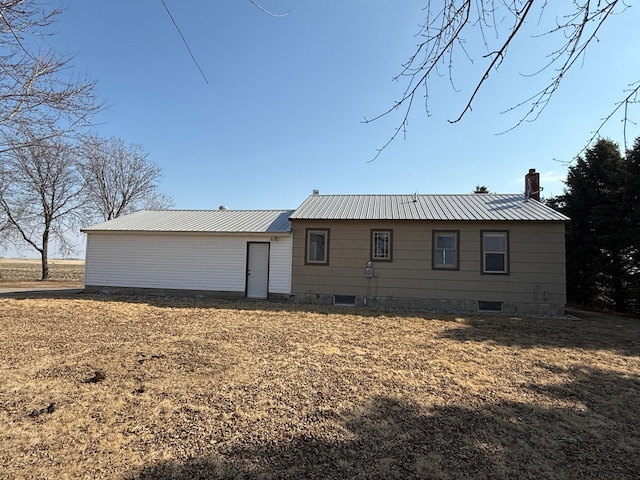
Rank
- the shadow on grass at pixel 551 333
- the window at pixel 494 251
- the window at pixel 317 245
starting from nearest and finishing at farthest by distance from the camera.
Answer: the shadow on grass at pixel 551 333 → the window at pixel 494 251 → the window at pixel 317 245

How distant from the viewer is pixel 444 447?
2.75 meters

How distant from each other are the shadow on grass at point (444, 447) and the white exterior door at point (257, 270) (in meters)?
8.33

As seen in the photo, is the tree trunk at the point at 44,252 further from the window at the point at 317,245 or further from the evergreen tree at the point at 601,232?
the evergreen tree at the point at 601,232

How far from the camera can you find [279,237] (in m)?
11.4

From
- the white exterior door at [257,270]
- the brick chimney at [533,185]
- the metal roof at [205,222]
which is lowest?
the white exterior door at [257,270]

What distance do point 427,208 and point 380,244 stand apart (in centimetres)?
214

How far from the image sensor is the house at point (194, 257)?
11.4 m

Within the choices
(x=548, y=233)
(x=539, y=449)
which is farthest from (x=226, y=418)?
(x=548, y=233)

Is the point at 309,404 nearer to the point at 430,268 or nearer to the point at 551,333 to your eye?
the point at 551,333

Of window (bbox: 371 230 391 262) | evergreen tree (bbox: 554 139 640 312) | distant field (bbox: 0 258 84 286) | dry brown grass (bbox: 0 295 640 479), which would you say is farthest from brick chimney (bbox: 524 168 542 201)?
distant field (bbox: 0 258 84 286)

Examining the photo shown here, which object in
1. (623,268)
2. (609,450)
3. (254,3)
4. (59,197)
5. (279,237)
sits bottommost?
(609,450)

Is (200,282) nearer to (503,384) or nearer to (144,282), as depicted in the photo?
(144,282)

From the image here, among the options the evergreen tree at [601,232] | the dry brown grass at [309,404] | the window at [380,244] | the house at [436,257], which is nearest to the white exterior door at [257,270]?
the house at [436,257]

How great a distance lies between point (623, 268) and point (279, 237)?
1196 cm
